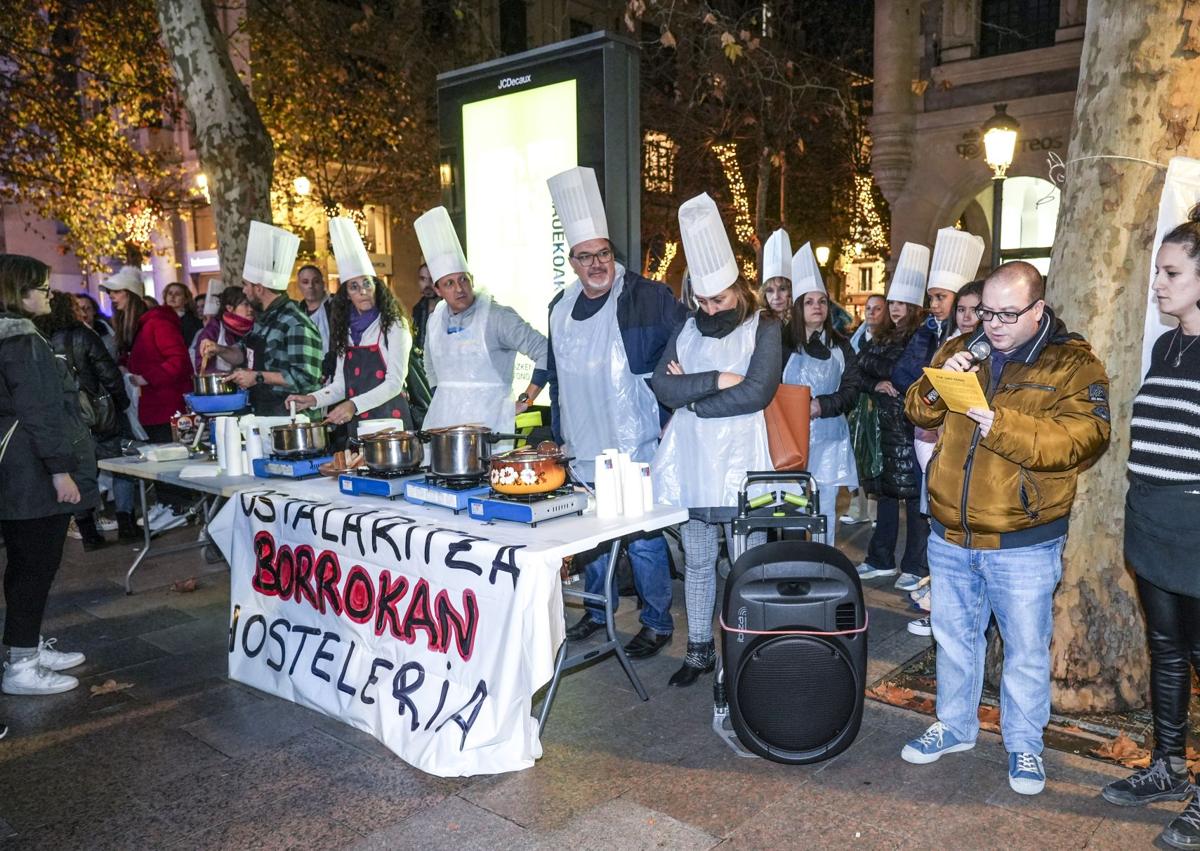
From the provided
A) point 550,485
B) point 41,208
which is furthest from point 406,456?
point 41,208

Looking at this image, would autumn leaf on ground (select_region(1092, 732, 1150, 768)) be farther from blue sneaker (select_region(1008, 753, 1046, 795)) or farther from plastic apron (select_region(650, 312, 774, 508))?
plastic apron (select_region(650, 312, 774, 508))

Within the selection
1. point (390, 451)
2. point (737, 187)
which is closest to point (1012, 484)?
point (390, 451)

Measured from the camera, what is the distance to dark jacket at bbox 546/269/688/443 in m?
4.66

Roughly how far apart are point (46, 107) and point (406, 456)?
1297 cm

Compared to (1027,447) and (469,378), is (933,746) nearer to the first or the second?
(1027,447)

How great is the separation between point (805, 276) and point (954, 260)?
937 millimetres

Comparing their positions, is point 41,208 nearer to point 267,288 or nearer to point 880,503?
point 267,288

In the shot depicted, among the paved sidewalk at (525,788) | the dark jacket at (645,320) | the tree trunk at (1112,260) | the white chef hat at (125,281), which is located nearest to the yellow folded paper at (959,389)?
the tree trunk at (1112,260)

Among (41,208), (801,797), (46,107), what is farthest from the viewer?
(41,208)

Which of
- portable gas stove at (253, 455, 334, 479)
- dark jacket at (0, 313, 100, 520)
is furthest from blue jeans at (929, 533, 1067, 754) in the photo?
dark jacket at (0, 313, 100, 520)

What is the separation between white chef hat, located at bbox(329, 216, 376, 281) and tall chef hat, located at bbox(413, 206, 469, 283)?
0.63 m

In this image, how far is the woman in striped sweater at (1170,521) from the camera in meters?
3.00

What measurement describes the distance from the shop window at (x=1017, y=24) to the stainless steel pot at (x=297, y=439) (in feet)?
54.0

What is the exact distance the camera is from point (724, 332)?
14.0ft
